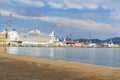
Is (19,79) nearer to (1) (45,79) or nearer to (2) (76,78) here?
(1) (45,79)

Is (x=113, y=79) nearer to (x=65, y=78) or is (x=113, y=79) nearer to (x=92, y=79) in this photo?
(x=92, y=79)

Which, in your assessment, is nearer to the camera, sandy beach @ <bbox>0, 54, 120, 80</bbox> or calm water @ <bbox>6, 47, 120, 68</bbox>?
sandy beach @ <bbox>0, 54, 120, 80</bbox>

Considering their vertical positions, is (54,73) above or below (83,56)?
above

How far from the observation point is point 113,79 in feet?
43.7

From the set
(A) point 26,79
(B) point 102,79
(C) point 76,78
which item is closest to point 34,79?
(A) point 26,79

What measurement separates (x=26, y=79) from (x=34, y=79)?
1.36 feet

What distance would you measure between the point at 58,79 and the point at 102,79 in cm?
229

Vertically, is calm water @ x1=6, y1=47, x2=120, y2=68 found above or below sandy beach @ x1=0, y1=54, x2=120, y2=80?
below

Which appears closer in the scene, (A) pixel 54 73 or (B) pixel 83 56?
(A) pixel 54 73

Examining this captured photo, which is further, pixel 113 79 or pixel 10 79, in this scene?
pixel 113 79

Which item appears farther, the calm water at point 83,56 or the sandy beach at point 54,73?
the calm water at point 83,56

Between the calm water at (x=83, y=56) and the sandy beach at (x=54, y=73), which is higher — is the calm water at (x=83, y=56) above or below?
below

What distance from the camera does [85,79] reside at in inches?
512

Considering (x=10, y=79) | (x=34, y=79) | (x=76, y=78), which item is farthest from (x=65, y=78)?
(x=10, y=79)
